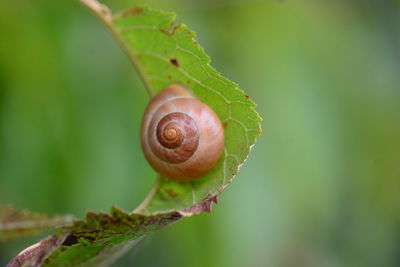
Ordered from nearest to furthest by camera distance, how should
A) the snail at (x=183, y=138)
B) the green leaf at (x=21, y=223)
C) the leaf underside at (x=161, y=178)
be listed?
the leaf underside at (x=161, y=178)
the snail at (x=183, y=138)
the green leaf at (x=21, y=223)

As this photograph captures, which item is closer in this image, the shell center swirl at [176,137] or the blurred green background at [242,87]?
the shell center swirl at [176,137]

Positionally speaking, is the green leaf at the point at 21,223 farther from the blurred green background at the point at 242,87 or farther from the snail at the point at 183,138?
the blurred green background at the point at 242,87

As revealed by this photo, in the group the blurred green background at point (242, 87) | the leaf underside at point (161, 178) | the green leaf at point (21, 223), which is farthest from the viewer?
the blurred green background at point (242, 87)

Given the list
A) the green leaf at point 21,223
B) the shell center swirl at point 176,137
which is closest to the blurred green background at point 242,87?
the green leaf at point 21,223

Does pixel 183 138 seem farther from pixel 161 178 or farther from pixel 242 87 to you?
pixel 242 87

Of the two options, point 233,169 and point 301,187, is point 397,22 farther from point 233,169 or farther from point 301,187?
point 233,169

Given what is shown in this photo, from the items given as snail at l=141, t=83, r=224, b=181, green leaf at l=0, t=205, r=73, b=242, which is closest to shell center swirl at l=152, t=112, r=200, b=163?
snail at l=141, t=83, r=224, b=181
